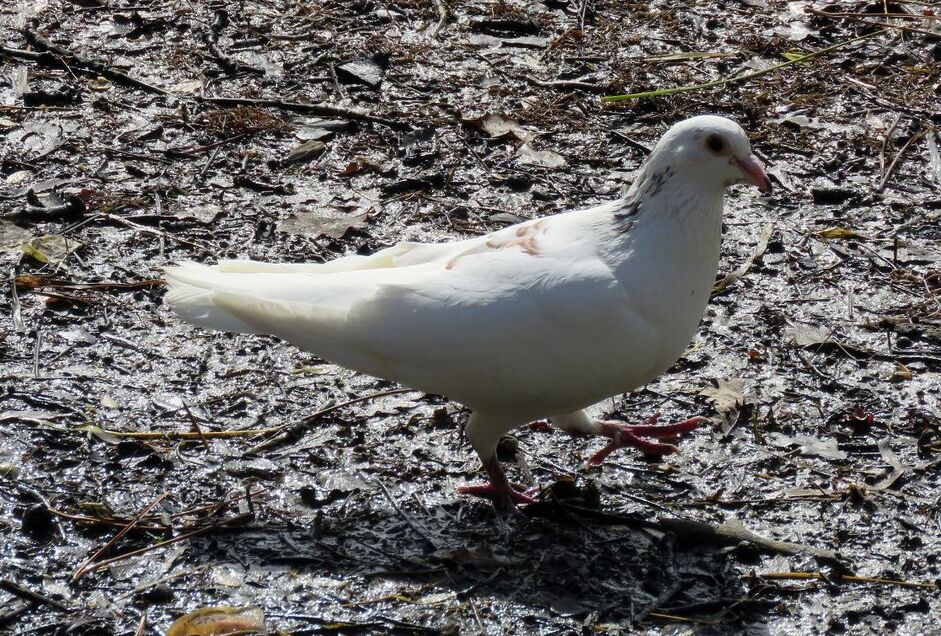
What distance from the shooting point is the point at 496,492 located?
4004mm

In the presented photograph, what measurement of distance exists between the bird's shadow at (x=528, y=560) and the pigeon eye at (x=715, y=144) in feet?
4.27

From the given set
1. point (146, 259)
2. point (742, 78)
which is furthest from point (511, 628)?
point (742, 78)

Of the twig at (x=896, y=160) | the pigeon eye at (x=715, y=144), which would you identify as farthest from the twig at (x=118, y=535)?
the twig at (x=896, y=160)

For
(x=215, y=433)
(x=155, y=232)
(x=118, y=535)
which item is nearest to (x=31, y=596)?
(x=118, y=535)

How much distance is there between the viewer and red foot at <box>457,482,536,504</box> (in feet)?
13.1

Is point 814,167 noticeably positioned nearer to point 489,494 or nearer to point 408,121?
point 408,121

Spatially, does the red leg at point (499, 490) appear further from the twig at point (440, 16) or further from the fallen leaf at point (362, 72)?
the twig at point (440, 16)

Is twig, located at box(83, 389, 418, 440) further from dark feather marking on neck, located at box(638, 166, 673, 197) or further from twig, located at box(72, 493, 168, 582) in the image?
dark feather marking on neck, located at box(638, 166, 673, 197)

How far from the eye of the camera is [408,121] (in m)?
6.20

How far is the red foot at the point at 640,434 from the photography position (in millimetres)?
4148

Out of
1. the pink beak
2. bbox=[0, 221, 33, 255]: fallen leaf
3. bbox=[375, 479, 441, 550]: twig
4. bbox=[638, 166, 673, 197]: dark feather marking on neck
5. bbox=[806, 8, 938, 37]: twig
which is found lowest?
bbox=[375, 479, 441, 550]: twig

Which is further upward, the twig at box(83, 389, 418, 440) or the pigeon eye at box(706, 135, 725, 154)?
the pigeon eye at box(706, 135, 725, 154)

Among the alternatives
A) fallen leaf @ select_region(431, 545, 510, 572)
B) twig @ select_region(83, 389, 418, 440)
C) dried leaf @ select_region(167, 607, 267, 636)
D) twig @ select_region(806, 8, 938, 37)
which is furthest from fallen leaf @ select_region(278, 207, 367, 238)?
twig @ select_region(806, 8, 938, 37)

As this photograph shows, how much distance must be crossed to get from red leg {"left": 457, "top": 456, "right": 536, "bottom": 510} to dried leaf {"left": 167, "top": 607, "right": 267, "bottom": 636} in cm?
92
